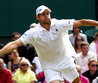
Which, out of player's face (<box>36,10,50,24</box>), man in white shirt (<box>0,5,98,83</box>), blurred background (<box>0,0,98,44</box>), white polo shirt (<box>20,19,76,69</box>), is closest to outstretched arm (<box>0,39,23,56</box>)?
man in white shirt (<box>0,5,98,83</box>)

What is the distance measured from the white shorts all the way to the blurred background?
18.2ft

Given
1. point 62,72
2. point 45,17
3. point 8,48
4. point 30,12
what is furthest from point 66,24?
point 30,12

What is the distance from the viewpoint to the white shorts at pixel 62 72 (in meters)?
5.73

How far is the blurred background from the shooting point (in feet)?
37.1

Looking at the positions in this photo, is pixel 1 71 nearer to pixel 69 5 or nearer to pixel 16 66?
pixel 16 66

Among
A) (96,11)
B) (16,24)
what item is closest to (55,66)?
(16,24)

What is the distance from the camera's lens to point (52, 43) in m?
5.66

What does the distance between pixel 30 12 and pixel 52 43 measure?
20.1 ft

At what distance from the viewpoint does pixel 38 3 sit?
11656 mm

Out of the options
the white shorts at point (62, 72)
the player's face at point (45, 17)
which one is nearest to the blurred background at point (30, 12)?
the white shorts at point (62, 72)

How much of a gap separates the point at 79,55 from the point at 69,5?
3.86m

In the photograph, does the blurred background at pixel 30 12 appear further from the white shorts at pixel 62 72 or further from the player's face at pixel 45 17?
the player's face at pixel 45 17

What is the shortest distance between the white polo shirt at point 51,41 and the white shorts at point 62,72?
8 cm

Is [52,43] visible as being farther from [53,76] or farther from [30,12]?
[30,12]
